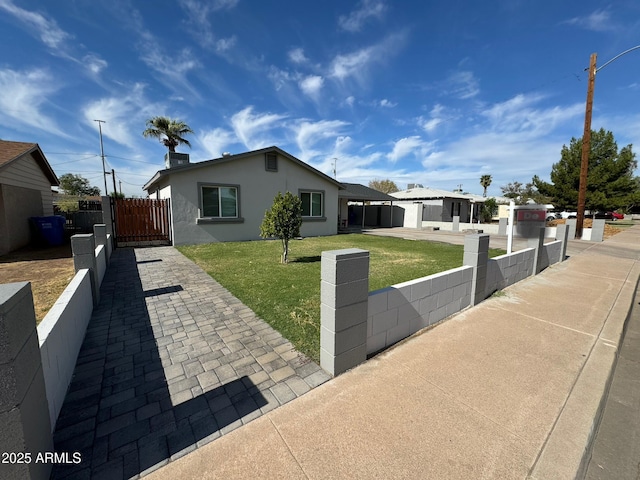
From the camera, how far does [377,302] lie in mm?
3219

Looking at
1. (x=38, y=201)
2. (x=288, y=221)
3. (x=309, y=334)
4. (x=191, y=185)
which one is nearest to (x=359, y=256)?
(x=309, y=334)

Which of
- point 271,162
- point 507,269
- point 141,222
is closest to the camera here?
point 507,269

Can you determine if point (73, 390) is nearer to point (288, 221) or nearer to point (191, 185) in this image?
point (288, 221)

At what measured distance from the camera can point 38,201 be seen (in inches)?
456

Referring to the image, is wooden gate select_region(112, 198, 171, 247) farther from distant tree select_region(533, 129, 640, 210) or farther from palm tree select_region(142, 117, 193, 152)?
distant tree select_region(533, 129, 640, 210)

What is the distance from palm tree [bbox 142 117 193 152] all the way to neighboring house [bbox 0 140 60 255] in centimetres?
972

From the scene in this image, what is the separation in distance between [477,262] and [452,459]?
3.46 m

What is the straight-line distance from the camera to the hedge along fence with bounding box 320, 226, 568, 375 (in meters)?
2.76

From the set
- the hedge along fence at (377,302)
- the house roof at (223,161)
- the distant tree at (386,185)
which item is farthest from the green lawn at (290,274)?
the distant tree at (386,185)

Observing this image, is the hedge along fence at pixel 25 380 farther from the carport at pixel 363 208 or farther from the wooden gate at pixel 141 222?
the carport at pixel 363 208

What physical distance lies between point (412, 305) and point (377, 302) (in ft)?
2.63

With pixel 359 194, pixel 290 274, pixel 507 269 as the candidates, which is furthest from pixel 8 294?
pixel 359 194

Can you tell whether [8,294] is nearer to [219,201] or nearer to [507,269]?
[507,269]

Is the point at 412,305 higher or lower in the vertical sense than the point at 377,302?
lower
